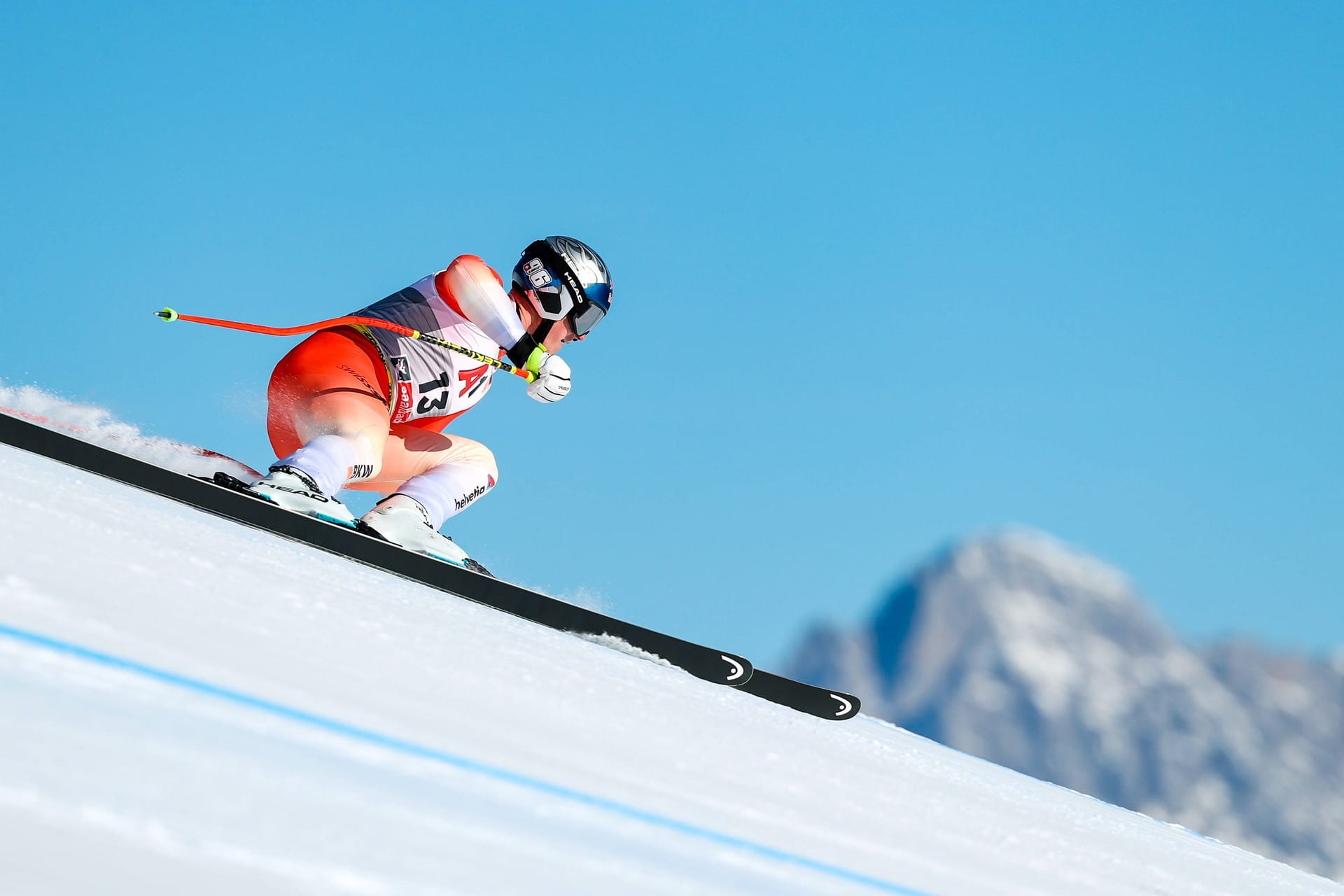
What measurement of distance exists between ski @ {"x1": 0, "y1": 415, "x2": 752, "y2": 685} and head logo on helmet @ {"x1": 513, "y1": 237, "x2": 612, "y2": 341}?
1216 millimetres

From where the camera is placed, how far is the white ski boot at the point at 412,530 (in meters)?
3.26

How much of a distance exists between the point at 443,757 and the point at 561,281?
9.94ft

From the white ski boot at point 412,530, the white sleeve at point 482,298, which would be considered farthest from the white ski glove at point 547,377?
the white ski boot at point 412,530

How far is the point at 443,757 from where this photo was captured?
975 millimetres

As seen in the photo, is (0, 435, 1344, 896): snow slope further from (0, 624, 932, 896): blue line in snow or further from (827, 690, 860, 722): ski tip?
(827, 690, 860, 722): ski tip

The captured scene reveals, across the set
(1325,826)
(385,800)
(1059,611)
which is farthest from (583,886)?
(1059,611)

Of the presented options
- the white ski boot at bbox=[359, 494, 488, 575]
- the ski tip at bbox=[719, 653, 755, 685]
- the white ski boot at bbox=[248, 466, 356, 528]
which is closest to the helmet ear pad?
the white ski boot at bbox=[359, 494, 488, 575]

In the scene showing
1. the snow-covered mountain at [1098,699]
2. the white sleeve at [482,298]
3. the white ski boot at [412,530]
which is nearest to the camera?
the white ski boot at [412,530]

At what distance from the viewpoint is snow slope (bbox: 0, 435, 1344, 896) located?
665 mm

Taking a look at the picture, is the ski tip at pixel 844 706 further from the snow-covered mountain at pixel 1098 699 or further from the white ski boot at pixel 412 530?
the snow-covered mountain at pixel 1098 699

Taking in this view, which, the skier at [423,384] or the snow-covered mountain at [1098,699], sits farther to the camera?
the snow-covered mountain at [1098,699]

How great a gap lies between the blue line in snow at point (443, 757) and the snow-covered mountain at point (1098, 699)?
269 ft

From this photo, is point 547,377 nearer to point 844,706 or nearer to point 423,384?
point 423,384

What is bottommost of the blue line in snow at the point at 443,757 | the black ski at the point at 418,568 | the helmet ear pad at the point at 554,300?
the blue line in snow at the point at 443,757
